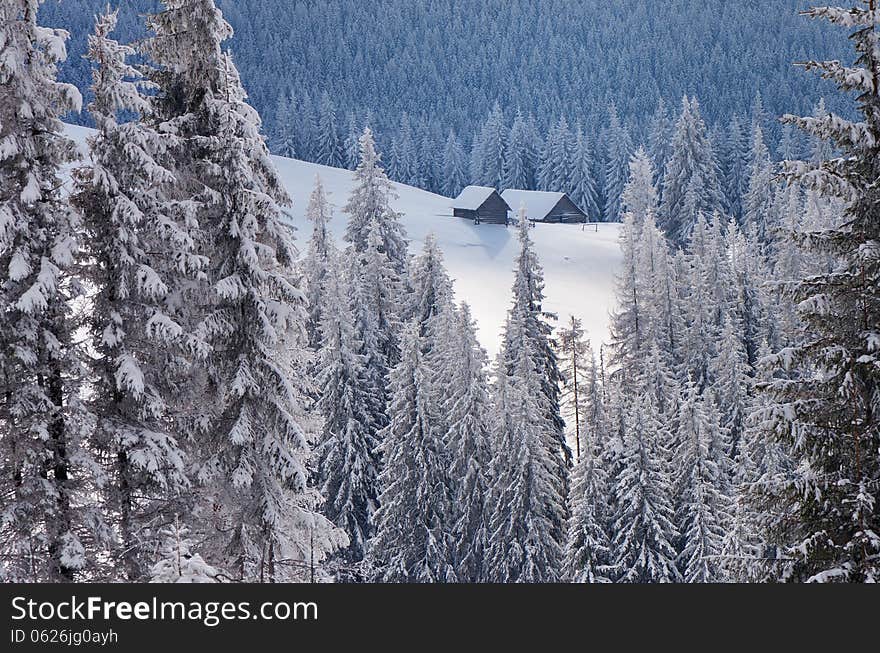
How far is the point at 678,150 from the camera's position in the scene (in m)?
81.2

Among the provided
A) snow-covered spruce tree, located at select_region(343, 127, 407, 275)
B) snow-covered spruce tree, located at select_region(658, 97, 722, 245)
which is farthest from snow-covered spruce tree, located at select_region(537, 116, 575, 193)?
snow-covered spruce tree, located at select_region(343, 127, 407, 275)

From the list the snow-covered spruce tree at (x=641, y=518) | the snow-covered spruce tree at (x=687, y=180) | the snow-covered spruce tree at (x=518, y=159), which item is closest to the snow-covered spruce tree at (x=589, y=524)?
the snow-covered spruce tree at (x=641, y=518)

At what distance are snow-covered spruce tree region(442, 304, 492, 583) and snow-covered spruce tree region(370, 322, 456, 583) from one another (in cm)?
77

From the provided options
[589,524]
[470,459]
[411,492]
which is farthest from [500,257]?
[589,524]

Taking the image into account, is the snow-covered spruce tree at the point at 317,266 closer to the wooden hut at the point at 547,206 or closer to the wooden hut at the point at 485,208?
the wooden hut at the point at 485,208

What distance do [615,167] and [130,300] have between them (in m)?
100

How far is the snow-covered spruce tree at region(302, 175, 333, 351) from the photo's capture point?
40.6m

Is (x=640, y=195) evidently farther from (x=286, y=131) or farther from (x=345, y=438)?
(x=286, y=131)

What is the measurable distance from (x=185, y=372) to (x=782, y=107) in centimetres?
17396

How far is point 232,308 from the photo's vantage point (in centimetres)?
1527

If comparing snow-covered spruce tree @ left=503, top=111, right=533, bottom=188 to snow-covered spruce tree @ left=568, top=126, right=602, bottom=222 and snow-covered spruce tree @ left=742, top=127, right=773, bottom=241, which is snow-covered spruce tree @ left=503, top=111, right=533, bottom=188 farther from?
snow-covered spruce tree @ left=742, top=127, right=773, bottom=241

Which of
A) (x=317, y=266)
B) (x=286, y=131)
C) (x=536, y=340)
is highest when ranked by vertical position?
(x=286, y=131)

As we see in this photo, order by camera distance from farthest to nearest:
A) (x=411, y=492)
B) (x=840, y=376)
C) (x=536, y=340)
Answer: (x=536, y=340) → (x=411, y=492) → (x=840, y=376)

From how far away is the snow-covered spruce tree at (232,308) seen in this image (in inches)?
592
